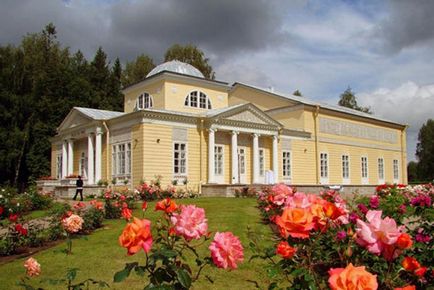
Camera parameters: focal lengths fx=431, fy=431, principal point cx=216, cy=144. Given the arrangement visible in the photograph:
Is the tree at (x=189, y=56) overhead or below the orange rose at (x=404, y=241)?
overhead

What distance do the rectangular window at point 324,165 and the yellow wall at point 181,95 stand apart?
882 centimetres

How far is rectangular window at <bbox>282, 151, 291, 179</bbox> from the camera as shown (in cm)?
2811

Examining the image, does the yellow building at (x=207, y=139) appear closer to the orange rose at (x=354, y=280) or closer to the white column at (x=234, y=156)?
the white column at (x=234, y=156)

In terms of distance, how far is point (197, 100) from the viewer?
2692cm

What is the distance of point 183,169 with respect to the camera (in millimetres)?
23141

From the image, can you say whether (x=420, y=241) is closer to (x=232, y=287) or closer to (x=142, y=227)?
(x=142, y=227)

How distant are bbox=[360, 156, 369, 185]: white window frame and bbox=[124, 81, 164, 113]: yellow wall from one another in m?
17.8

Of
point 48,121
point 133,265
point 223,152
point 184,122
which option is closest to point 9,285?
point 133,265

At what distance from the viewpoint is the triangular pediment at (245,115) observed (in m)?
24.1

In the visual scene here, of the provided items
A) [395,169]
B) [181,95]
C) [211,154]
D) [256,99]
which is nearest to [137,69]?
[256,99]

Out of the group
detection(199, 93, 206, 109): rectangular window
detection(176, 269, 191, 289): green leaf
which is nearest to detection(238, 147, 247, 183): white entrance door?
detection(199, 93, 206, 109): rectangular window

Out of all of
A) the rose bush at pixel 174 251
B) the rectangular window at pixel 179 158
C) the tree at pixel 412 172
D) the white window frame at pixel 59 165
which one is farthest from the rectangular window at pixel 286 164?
the tree at pixel 412 172

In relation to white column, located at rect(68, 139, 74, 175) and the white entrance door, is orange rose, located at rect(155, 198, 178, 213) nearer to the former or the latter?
the white entrance door

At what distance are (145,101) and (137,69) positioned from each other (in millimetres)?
20425
